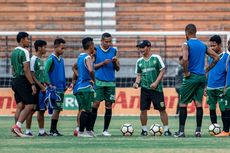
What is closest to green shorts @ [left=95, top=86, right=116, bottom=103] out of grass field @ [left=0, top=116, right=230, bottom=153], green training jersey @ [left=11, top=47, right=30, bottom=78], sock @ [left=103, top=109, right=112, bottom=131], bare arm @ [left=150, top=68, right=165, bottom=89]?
sock @ [left=103, top=109, right=112, bottom=131]

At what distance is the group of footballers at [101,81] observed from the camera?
17.7m

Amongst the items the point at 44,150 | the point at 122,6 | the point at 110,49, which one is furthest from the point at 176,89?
the point at 44,150

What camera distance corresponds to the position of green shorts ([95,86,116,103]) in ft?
62.8

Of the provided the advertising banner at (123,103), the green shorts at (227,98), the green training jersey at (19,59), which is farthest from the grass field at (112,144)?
the advertising banner at (123,103)

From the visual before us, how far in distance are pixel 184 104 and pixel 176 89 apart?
1131 cm

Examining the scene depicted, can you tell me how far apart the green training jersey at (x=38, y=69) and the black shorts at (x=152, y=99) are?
195 centimetres

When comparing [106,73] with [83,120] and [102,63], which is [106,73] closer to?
[102,63]

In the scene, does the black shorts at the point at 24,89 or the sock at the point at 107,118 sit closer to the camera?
the black shorts at the point at 24,89

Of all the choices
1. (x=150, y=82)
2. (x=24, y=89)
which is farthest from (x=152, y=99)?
(x=24, y=89)

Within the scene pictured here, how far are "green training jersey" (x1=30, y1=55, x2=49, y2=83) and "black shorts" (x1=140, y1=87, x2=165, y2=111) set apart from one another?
1.95m

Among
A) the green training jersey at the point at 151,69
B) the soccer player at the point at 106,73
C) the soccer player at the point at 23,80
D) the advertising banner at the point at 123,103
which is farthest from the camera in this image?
the advertising banner at the point at 123,103

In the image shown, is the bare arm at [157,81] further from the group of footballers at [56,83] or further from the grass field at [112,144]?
the grass field at [112,144]

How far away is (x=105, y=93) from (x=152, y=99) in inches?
38.7

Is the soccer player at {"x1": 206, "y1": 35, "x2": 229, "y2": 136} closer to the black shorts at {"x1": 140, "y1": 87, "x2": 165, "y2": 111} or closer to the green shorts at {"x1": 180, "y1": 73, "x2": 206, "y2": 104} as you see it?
the black shorts at {"x1": 140, "y1": 87, "x2": 165, "y2": 111}
